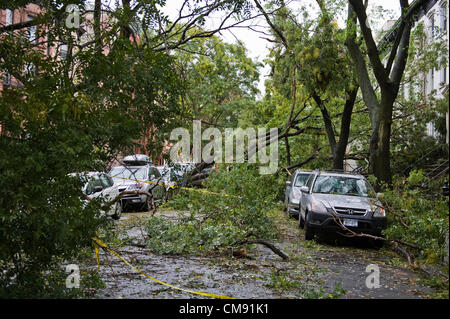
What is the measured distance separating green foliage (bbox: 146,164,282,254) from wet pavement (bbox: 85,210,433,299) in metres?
0.41

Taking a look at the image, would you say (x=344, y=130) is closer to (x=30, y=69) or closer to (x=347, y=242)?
(x=347, y=242)

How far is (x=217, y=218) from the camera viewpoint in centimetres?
1295

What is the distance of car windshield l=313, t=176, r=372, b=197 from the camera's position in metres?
14.1

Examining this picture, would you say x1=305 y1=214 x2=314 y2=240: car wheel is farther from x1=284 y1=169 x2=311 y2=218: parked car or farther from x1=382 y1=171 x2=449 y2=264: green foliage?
x1=284 y1=169 x2=311 y2=218: parked car

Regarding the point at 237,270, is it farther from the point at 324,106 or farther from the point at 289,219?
the point at 324,106

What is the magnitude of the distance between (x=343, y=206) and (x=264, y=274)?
4.72 metres

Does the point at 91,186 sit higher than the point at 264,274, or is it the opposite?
the point at 91,186

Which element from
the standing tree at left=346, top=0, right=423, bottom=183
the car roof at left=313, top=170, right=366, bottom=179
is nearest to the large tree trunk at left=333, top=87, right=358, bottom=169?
the standing tree at left=346, top=0, right=423, bottom=183

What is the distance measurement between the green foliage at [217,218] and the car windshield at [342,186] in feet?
Answer: 4.77

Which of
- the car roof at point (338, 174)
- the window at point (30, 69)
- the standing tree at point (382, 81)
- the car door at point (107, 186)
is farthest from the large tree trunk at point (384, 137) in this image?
the window at point (30, 69)

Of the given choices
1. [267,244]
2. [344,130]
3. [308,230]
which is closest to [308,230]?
[308,230]

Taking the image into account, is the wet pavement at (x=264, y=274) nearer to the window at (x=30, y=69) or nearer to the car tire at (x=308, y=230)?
the car tire at (x=308, y=230)

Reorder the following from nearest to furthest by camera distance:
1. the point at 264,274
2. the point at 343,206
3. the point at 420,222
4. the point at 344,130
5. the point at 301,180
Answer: the point at 264,274 < the point at 420,222 < the point at 343,206 < the point at 301,180 < the point at 344,130
